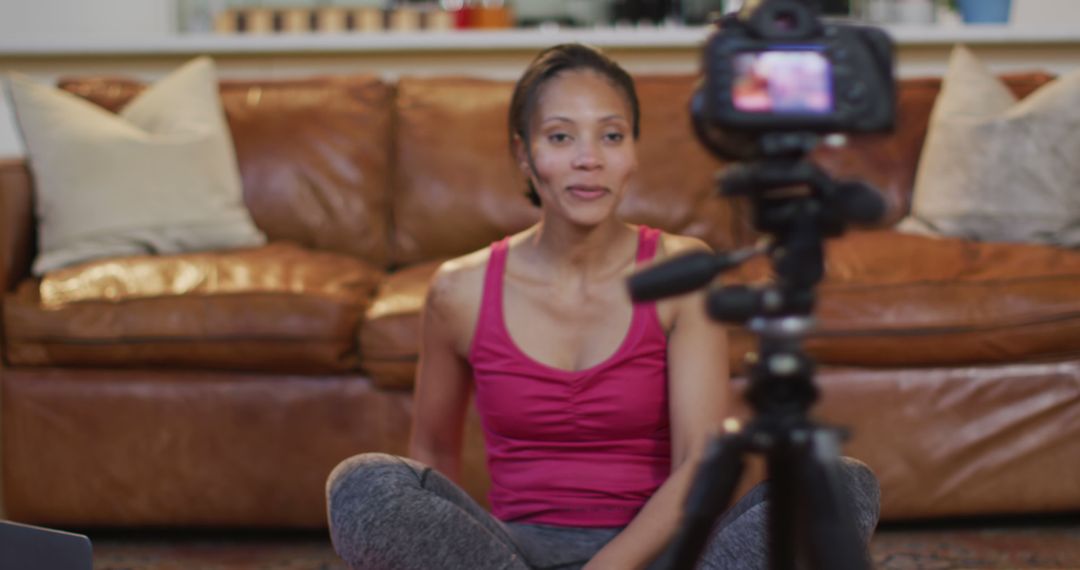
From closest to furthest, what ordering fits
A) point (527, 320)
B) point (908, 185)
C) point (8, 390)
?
point (527, 320) < point (8, 390) < point (908, 185)

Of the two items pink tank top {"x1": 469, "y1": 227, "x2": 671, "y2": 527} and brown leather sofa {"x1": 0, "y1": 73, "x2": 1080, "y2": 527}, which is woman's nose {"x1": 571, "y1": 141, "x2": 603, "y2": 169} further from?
brown leather sofa {"x1": 0, "y1": 73, "x2": 1080, "y2": 527}

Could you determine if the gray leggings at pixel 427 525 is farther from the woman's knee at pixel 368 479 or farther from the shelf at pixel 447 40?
the shelf at pixel 447 40

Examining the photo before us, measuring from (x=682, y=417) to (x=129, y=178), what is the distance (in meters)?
1.69

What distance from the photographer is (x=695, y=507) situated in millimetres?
839

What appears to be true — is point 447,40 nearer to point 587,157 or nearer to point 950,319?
point 950,319

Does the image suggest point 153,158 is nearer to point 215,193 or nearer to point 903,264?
point 215,193

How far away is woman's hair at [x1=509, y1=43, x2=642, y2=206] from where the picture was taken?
4.92 ft

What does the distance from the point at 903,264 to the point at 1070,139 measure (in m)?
0.63

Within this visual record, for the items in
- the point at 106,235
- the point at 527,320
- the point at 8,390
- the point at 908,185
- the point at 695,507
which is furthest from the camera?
the point at 908,185

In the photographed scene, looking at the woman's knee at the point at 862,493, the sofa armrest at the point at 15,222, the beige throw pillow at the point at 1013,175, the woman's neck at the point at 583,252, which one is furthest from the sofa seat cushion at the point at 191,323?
the beige throw pillow at the point at 1013,175

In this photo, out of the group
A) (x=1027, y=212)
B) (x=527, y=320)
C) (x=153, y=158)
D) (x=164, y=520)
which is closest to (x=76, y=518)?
(x=164, y=520)

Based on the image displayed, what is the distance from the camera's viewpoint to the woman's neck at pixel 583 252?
1.57 metres

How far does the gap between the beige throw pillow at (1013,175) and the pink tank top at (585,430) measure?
1467 mm

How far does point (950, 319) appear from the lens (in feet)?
7.34
